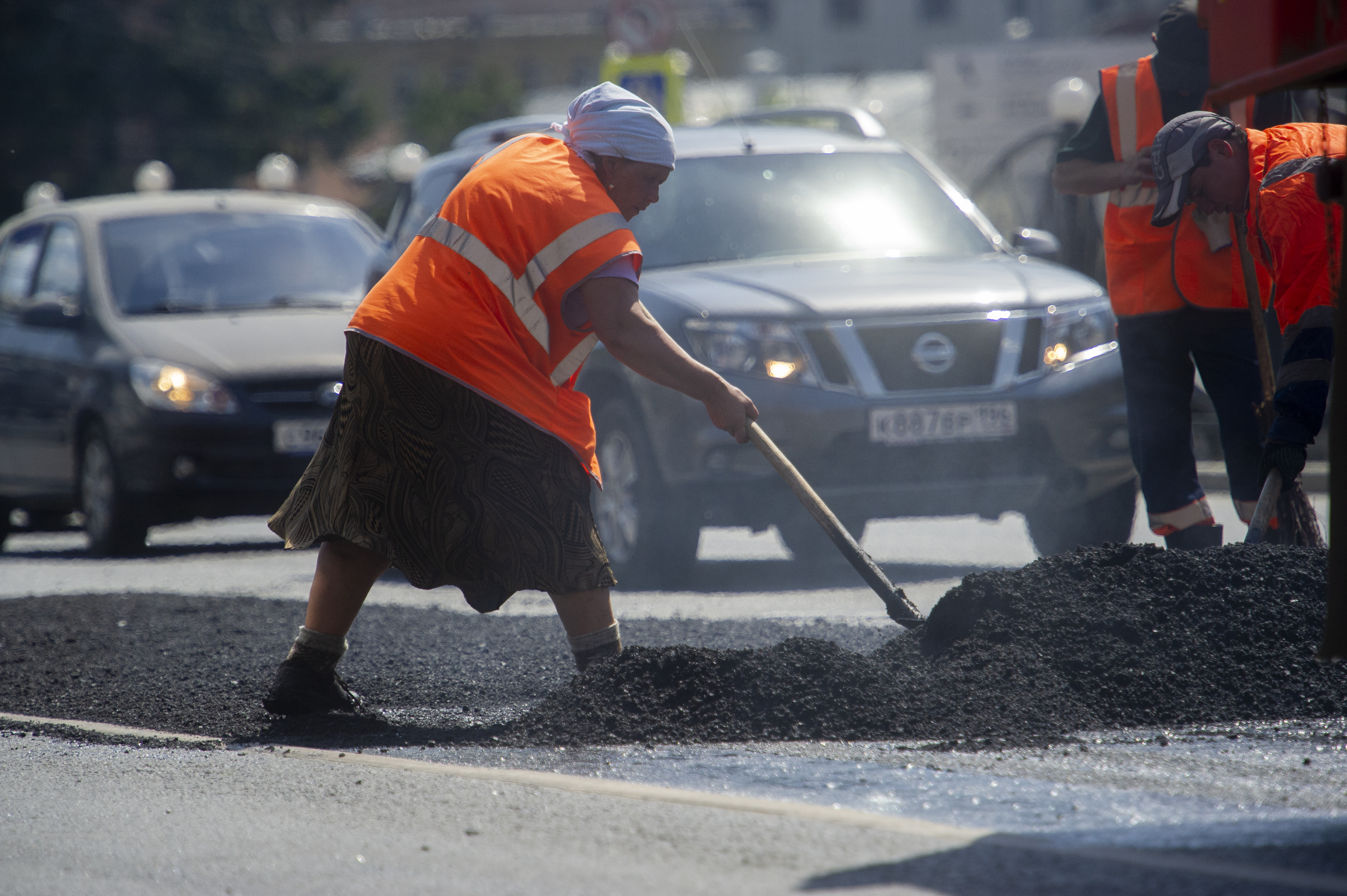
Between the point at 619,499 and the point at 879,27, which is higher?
the point at 619,499

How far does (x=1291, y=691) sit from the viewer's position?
460 cm

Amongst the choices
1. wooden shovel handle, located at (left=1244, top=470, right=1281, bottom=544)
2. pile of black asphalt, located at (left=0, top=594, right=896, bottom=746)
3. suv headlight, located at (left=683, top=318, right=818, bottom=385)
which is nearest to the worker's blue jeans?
wooden shovel handle, located at (left=1244, top=470, right=1281, bottom=544)

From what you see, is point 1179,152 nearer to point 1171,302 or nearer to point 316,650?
point 1171,302

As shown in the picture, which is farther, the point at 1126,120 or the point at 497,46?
the point at 497,46

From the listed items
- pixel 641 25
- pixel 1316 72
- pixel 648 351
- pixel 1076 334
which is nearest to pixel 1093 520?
pixel 1076 334

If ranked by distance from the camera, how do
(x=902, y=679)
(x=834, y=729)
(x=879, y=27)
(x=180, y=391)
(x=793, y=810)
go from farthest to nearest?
(x=879, y=27) → (x=180, y=391) → (x=902, y=679) → (x=834, y=729) → (x=793, y=810)

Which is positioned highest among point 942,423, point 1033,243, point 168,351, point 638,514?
point 1033,243

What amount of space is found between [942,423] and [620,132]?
2.97m

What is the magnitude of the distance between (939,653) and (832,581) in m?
2.87

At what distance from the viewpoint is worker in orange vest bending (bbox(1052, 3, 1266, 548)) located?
5.97 m

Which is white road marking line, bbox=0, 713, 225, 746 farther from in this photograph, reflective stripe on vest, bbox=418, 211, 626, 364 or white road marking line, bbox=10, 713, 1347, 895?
reflective stripe on vest, bbox=418, 211, 626, 364

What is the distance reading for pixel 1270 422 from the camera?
19.1 ft

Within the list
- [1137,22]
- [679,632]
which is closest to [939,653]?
[679,632]

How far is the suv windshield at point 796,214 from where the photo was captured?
820 centimetres
